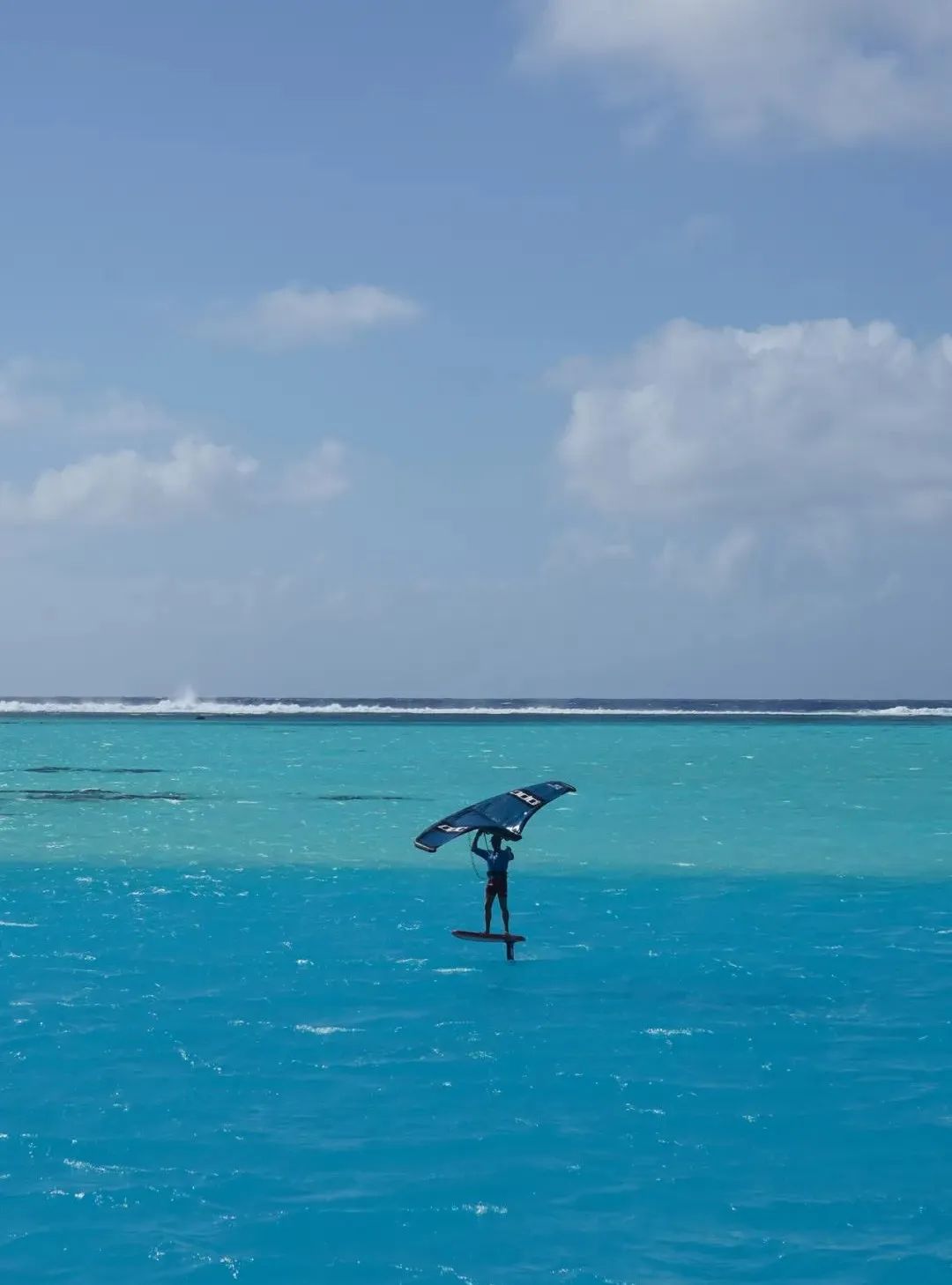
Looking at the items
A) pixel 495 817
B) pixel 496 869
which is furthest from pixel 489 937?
pixel 495 817

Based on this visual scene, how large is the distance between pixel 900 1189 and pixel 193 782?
62.8m

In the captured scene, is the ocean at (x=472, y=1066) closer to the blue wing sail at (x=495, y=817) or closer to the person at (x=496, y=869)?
the person at (x=496, y=869)

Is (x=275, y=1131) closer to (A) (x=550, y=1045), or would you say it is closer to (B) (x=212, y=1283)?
(B) (x=212, y=1283)

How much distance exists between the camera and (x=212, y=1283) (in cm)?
1355

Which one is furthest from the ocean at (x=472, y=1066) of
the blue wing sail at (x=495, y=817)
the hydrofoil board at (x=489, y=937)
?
the blue wing sail at (x=495, y=817)

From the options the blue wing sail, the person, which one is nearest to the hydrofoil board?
the person

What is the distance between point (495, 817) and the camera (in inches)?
1019

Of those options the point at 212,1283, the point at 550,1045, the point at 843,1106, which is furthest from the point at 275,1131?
the point at 843,1106

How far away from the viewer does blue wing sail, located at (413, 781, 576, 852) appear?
25.6 meters

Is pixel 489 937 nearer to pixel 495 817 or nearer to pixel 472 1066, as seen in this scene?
pixel 495 817

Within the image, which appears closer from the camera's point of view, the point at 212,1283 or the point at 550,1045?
the point at 212,1283

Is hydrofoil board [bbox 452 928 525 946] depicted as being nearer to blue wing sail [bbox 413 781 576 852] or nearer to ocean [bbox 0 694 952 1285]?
ocean [bbox 0 694 952 1285]

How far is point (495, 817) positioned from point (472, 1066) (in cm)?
680

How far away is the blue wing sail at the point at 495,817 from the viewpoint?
83.9 feet
